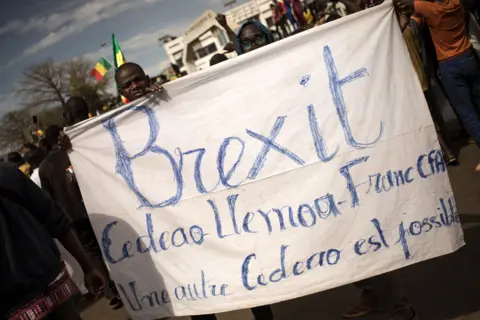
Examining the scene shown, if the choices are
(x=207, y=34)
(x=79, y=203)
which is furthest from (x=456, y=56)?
(x=207, y=34)

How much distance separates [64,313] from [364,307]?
170 cm

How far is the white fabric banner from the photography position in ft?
7.59

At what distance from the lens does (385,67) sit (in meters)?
2.29

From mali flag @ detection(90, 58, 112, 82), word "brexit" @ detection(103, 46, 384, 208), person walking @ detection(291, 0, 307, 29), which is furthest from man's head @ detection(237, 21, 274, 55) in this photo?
person walking @ detection(291, 0, 307, 29)

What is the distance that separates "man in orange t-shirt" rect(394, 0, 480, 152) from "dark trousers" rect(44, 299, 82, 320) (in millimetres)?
3051

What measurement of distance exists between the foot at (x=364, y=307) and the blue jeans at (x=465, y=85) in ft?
6.09

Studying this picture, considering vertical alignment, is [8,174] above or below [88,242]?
above

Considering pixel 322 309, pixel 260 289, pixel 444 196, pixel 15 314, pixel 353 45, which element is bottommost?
pixel 322 309

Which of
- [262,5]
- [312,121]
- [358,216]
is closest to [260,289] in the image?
[358,216]

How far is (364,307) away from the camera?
110 inches

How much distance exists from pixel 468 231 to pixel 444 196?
118cm

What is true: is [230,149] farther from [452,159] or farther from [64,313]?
[452,159]

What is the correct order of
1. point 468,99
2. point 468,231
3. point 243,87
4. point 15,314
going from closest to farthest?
point 15,314, point 243,87, point 468,231, point 468,99

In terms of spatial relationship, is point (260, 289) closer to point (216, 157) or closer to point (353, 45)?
point (216, 157)
